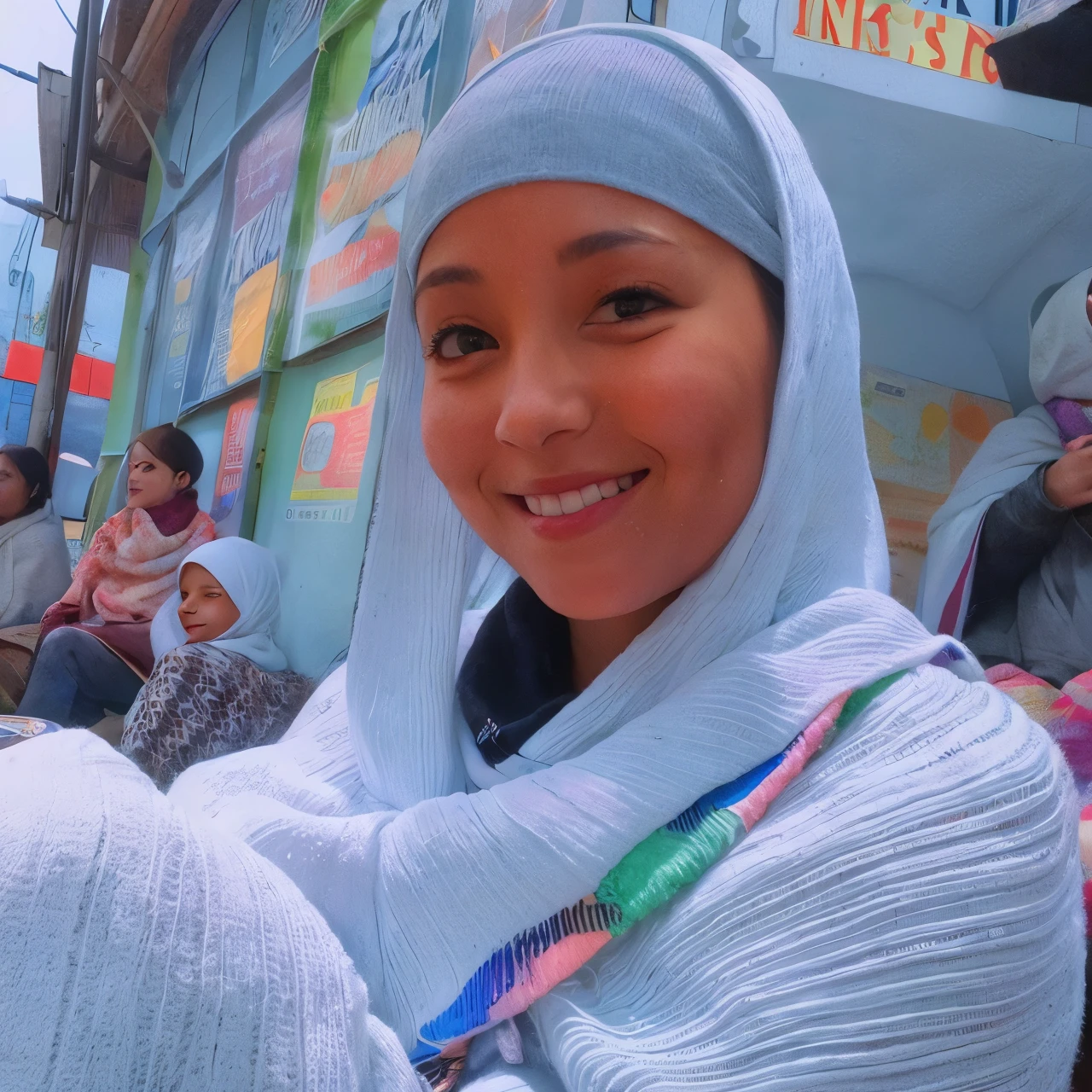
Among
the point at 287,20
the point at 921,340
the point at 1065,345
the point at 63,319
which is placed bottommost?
the point at 1065,345

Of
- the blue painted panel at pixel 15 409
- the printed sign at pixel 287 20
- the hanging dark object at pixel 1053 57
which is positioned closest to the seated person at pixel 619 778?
the hanging dark object at pixel 1053 57

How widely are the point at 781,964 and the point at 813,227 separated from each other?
49cm

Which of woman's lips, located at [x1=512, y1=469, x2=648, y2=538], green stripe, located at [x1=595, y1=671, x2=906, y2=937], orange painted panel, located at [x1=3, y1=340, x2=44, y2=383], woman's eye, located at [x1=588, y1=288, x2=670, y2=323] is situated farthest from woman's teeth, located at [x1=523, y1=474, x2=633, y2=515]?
orange painted panel, located at [x1=3, y1=340, x2=44, y2=383]

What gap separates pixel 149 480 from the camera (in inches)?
109

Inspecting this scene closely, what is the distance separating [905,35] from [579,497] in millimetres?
1157

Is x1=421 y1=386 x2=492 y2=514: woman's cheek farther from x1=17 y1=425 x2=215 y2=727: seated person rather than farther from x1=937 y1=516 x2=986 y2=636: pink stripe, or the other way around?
x1=17 y1=425 x2=215 y2=727: seated person

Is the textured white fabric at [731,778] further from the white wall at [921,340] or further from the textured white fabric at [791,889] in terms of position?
the white wall at [921,340]

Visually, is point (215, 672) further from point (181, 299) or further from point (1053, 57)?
point (181, 299)

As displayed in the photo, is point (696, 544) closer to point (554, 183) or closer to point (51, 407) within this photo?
point (554, 183)

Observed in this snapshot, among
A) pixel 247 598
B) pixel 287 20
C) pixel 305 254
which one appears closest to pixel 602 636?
pixel 247 598

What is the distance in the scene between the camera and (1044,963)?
42cm

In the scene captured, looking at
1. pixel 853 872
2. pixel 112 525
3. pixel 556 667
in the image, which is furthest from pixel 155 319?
pixel 853 872

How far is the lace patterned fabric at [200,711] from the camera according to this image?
1.78m

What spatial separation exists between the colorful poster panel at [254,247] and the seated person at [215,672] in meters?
0.72
